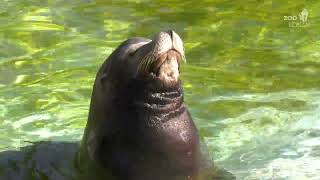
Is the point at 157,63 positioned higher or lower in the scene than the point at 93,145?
higher

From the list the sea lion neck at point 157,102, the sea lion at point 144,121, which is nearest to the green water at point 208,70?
the sea lion at point 144,121

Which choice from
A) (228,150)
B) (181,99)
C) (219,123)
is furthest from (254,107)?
(181,99)

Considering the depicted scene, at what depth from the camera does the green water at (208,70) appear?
6.41 meters

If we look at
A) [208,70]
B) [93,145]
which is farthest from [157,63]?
[208,70]

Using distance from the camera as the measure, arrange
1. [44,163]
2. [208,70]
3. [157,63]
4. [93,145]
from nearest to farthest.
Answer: [157,63] < [93,145] < [44,163] < [208,70]

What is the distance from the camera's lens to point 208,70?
8109mm

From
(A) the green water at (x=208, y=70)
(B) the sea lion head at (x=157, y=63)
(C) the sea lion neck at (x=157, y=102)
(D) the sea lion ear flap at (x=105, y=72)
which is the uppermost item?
(B) the sea lion head at (x=157, y=63)

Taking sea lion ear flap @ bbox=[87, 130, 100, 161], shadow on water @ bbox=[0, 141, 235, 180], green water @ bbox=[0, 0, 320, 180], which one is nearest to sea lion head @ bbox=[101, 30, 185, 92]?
sea lion ear flap @ bbox=[87, 130, 100, 161]

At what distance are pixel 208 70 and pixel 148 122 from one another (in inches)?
126

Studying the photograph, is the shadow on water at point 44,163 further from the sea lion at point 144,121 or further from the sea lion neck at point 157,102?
→ the sea lion neck at point 157,102

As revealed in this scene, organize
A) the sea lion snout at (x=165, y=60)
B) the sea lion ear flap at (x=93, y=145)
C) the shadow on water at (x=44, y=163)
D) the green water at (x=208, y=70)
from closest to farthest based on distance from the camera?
the sea lion snout at (x=165, y=60), the sea lion ear flap at (x=93, y=145), the shadow on water at (x=44, y=163), the green water at (x=208, y=70)

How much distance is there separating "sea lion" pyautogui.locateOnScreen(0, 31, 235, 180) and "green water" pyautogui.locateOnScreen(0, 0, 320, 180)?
878mm

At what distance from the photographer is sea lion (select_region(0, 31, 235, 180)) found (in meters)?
4.94

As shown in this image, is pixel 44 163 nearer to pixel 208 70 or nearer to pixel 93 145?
pixel 93 145
